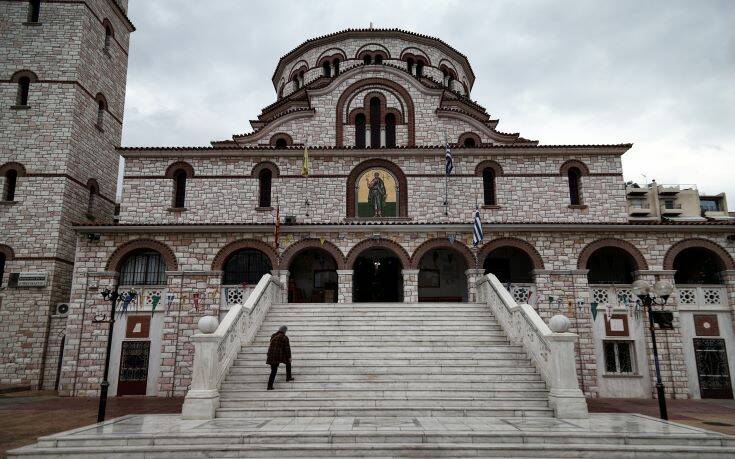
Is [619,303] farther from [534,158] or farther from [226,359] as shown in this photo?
[226,359]

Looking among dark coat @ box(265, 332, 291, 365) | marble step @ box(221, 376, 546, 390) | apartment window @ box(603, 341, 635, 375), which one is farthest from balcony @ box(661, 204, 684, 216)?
dark coat @ box(265, 332, 291, 365)

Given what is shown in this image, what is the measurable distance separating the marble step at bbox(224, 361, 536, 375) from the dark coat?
93 centimetres

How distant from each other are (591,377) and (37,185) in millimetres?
22057

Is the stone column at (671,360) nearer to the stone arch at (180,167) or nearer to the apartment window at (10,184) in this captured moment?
the stone arch at (180,167)

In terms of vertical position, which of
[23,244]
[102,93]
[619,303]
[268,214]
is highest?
[102,93]

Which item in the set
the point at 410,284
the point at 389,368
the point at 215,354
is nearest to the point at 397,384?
the point at 389,368

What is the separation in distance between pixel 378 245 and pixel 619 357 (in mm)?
9301

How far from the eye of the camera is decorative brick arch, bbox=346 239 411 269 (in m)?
18.2

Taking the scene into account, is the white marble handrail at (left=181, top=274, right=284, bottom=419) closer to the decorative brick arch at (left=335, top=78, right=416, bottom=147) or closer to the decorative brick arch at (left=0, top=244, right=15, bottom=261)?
the decorative brick arch at (left=335, top=78, right=416, bottom=147)

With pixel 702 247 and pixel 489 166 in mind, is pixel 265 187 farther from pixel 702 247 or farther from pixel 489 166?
pixel 702 247

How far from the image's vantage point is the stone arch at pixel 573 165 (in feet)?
68.2

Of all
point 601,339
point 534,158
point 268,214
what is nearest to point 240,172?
point 268,214

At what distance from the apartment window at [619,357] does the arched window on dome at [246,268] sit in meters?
12.6

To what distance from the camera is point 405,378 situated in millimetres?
11859
